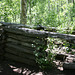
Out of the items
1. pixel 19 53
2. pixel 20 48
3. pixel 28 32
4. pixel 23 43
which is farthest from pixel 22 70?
pixel 28 32

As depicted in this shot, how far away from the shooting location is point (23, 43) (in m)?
4.69

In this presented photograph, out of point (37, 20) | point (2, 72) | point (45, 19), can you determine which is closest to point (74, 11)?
point (45, 19)

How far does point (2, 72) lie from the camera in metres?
3.92

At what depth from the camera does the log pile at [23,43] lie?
13.4 feet

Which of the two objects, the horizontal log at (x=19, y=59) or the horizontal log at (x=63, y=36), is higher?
the horizontal log at (x=63, y=36)

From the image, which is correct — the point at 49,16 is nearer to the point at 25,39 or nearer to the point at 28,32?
the point at 25,39

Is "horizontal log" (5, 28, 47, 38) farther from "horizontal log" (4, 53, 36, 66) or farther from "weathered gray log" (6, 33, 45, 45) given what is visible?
"horizontal log" (4, 53, 36, 66)

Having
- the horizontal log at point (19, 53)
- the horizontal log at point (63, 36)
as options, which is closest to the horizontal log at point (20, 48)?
the horizontal log at point (19, 53)

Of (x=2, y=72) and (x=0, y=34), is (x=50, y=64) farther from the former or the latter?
(x=0, y=34)

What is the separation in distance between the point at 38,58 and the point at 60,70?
974mm

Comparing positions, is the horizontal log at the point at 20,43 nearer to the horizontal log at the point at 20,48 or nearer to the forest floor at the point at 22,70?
the horizontal log at the point at 20,48

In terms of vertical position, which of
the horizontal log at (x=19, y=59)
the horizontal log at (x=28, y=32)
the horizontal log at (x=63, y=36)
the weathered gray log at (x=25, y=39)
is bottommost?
the horizontal log at (x=19, y=59)

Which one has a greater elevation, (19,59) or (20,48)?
(20,48)

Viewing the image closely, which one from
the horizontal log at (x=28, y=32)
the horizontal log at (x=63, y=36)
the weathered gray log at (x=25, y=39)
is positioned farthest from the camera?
the weathered gray log at (x=25, y=39)
